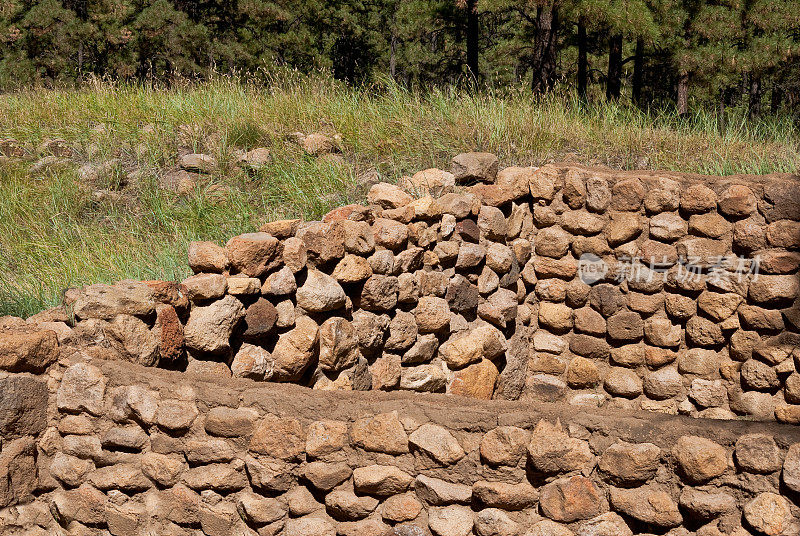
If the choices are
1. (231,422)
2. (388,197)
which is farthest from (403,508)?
(388,197)

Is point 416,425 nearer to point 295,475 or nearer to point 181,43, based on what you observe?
point 295,475

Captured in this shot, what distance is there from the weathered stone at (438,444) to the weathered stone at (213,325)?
1.10 metres

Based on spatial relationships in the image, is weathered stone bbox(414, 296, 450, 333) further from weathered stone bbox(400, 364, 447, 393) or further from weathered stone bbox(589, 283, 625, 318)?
weathered stone bbox(589, 283, 625, 318)

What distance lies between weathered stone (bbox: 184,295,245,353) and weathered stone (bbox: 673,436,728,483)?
192 centimetres

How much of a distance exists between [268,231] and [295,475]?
1.46 meters

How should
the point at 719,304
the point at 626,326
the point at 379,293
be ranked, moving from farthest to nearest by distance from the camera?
the point at 626,326, the point at 719,304, the point at 379,293

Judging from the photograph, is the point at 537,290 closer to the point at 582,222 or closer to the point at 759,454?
the point at 582,222

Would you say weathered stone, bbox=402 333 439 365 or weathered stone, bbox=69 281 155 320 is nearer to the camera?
weathered stone, bbox=69 281 155 320

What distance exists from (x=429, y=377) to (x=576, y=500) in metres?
2.07

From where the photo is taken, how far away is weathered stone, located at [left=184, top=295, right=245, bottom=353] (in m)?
3.21

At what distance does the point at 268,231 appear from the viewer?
3781 millimetres

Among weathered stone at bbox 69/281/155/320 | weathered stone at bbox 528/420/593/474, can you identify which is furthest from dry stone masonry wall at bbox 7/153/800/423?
weathered stone at bbox 528/420/593/474

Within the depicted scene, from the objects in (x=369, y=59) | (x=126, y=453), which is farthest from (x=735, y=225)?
(x=369, y=59)

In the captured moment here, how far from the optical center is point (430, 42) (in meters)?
23.8
